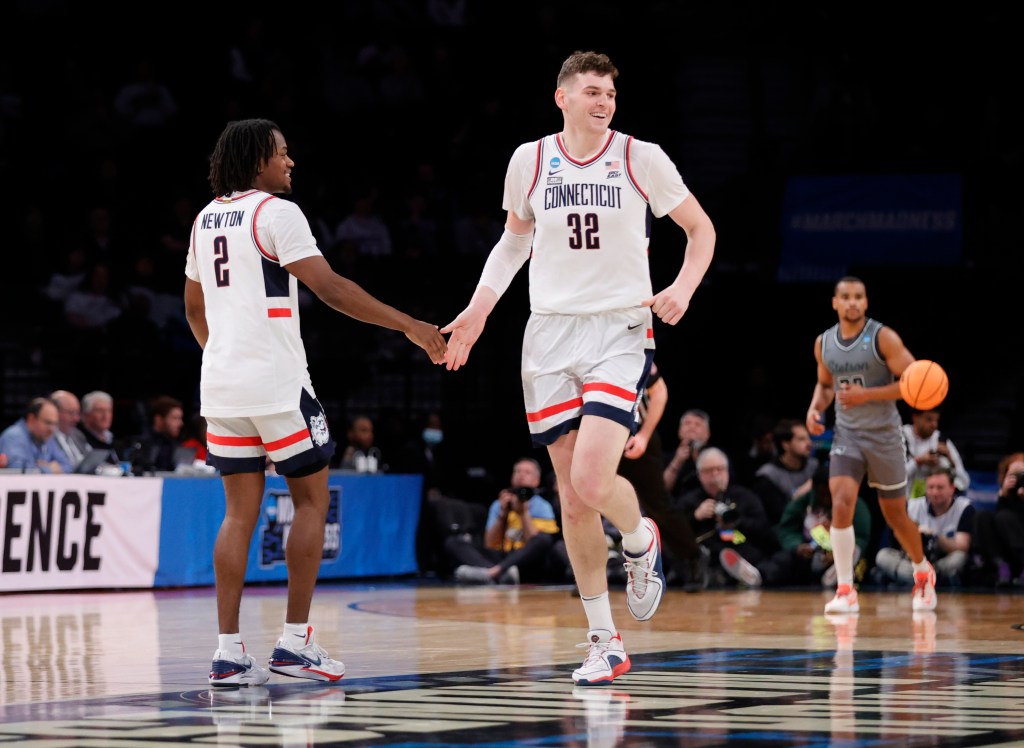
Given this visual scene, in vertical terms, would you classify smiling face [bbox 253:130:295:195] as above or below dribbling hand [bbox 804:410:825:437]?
above

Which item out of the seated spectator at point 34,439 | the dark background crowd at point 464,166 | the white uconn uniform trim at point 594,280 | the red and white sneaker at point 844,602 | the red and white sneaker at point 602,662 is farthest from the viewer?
the dark background crowd at point 464,166

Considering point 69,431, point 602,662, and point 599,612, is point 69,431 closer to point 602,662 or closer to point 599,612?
point 599,612

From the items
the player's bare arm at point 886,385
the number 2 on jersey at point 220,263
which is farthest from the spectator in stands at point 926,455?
the number 2 on jersey at point 220,263

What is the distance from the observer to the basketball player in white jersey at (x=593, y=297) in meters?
6.41

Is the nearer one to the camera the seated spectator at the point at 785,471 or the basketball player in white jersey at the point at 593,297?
the basketball player in white jersey at the point at 593,297

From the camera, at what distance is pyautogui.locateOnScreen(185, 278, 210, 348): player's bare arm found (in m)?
6.64

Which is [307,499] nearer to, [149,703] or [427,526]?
[149,703]

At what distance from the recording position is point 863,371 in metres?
11.1

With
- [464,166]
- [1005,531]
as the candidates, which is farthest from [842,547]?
[464,166]

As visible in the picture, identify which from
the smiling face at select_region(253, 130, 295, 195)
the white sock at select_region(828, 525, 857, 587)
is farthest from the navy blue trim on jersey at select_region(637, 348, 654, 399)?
the white sock at select_region(828, 525, 857, 587)

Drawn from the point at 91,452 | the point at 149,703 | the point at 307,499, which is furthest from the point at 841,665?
the point at 91,452

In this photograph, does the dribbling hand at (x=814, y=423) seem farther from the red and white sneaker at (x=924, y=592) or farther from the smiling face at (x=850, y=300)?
the red and white sneaker at (x=924, y=592)

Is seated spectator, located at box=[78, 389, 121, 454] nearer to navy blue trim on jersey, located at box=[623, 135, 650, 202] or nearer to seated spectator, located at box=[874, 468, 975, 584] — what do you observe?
seated spectator, located at box=[874, 468, 975, 584]

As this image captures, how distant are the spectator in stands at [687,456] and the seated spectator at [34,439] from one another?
5.26 metres
